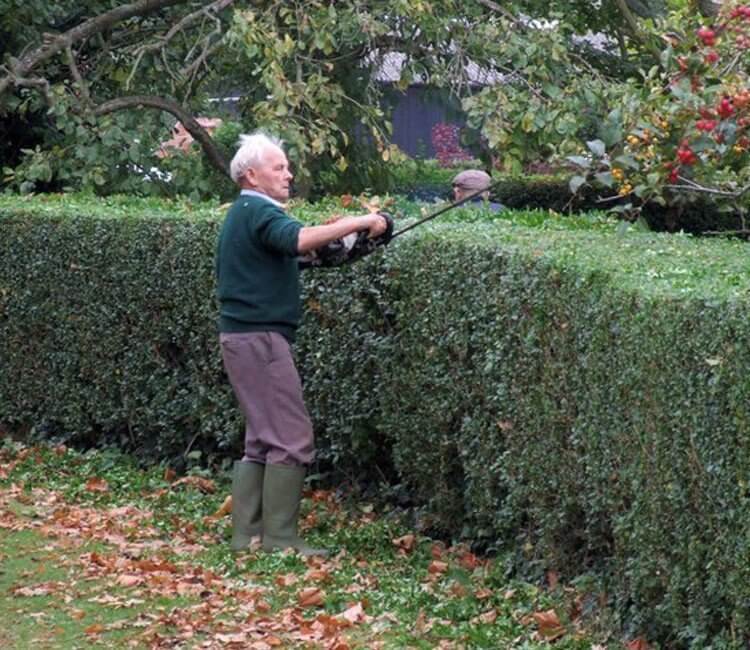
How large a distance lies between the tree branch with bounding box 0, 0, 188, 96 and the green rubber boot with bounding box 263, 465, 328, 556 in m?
7.14

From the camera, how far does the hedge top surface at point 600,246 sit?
6098 millimetres

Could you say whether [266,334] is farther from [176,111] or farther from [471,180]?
[176,111]

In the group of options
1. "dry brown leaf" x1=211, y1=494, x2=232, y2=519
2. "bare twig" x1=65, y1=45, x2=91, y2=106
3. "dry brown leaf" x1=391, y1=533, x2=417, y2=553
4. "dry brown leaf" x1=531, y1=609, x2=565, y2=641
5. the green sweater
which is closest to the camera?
"dry brown leaf" x1=531, y1=609, x2=565, y2=641

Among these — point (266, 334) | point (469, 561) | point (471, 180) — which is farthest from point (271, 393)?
point (471, 180)

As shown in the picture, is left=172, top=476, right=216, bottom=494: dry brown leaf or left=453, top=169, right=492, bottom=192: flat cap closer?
left=172, top=476, right=216, bottom=494: dry brown leaf

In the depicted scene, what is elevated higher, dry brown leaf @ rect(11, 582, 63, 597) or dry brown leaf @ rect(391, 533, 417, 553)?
dry brown leaf @ rect(391, 533, 417, 553)

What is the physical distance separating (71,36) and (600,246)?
344 inches

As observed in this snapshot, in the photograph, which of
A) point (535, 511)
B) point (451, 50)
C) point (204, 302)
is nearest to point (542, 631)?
point (535, 511)

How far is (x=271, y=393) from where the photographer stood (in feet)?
27.2

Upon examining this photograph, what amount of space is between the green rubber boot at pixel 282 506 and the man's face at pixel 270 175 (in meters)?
1.33

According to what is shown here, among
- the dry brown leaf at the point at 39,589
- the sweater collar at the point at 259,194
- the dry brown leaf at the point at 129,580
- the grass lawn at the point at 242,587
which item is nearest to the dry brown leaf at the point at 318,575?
the grass lawn at the point at 242,587

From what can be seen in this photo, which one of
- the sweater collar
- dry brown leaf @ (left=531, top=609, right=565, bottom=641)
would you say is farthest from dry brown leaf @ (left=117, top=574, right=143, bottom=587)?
dry brown leaf @ (left=531, top=609, right=565, bottom=641)

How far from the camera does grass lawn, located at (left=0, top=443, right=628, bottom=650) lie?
22.4ft

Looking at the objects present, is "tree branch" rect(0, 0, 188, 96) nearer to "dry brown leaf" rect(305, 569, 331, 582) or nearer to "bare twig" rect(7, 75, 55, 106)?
"bare twig" rect(7, 75, 55, 106)
